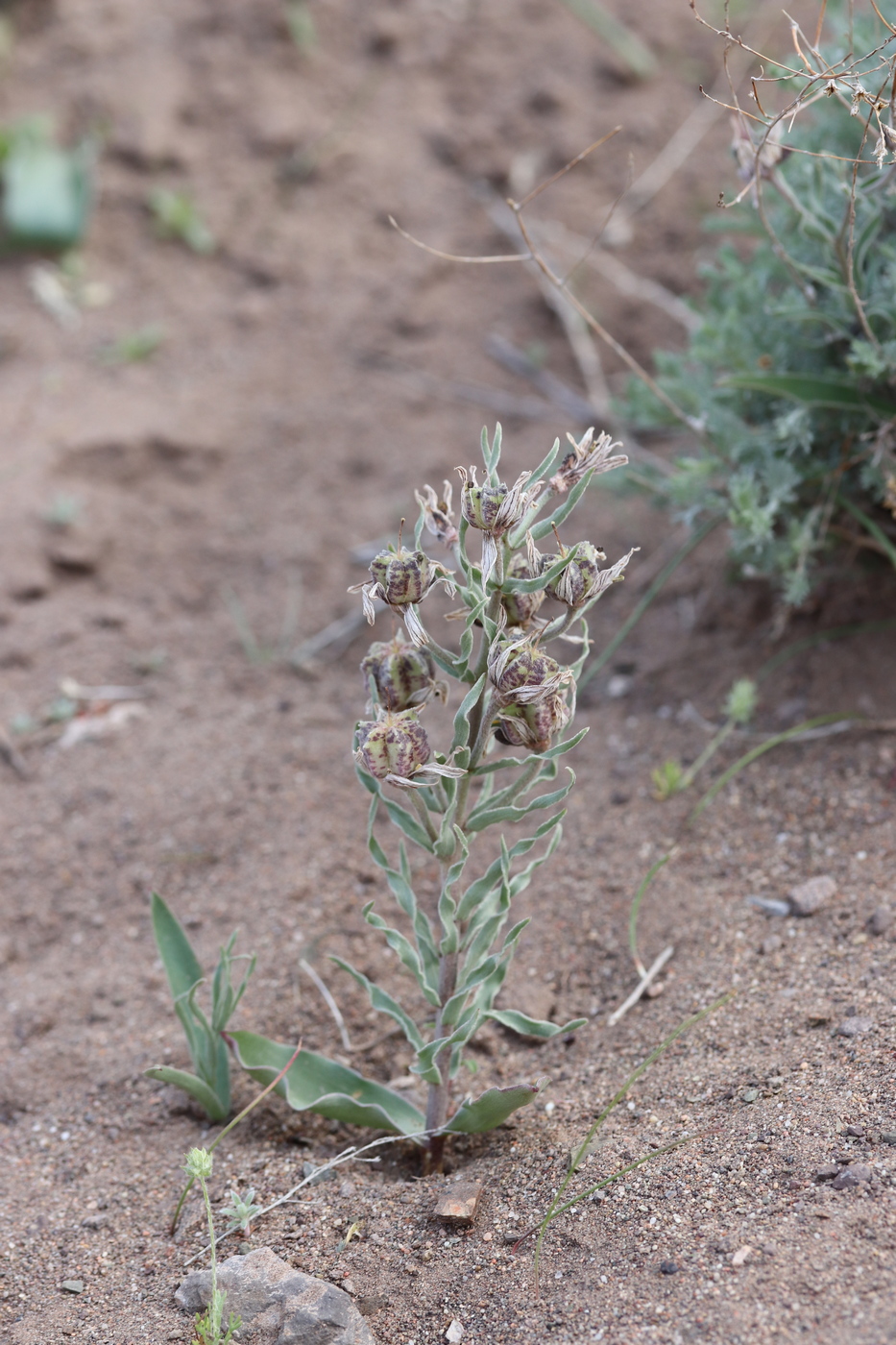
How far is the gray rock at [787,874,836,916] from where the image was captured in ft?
7.66

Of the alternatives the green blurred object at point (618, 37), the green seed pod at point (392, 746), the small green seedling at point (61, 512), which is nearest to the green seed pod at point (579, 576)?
the green seed pod at point (392, 746)

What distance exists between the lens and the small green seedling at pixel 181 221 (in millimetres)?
4605

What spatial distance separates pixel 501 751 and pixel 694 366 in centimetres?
128

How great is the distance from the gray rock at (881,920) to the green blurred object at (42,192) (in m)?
4.05

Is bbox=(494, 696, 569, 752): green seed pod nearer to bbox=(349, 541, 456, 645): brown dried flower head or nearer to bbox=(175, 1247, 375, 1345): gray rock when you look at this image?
bbox=(349, 541, 456, 645): brown dried flower head

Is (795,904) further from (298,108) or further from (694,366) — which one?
(298,108)

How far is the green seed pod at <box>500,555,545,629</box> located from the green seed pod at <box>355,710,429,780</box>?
0.27 m

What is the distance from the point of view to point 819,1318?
1.45 meters

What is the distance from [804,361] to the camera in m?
2.78

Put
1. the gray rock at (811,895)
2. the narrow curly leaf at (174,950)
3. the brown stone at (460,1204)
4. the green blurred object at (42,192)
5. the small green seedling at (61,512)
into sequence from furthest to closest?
the green blurred object at (42,192), the small green seedling at (61,512), the gray rock at (811,895), the narrow curly leaf at (174,950), the brown stone at (460,1204)

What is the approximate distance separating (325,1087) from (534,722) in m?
0.85

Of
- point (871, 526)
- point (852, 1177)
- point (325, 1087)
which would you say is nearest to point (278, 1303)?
point (325, 1087)

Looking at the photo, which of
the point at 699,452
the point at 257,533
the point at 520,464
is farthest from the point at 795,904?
the point at 257,533

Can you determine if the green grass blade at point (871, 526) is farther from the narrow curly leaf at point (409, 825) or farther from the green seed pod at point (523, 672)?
the narrow curly leaf at point (409, 825)
